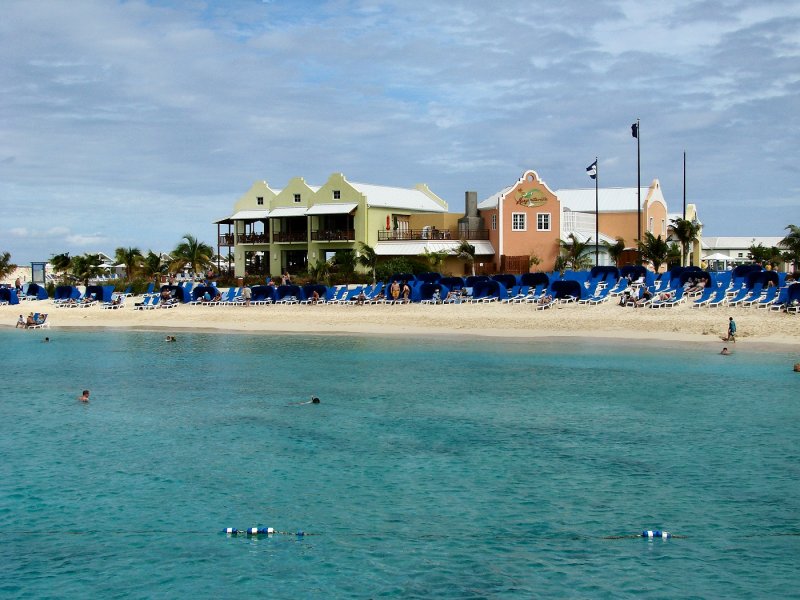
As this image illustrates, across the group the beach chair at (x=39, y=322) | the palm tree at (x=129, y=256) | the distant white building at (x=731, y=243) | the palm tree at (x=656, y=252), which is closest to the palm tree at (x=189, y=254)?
the palm tree at (x=129, y=256)

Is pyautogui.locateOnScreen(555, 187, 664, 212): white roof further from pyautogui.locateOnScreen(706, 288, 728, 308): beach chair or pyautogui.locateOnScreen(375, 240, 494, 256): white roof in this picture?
pyautogui.locateOnScreen(706, 288, 728, 308): beach chair

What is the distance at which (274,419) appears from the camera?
16109mm

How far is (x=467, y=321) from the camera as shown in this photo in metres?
32.7

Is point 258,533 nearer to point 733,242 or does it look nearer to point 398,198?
point 398,198

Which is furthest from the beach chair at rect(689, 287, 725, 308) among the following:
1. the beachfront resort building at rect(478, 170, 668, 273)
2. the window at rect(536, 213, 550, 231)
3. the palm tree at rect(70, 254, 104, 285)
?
the palm tree at rect(70, 254, 104, 285)

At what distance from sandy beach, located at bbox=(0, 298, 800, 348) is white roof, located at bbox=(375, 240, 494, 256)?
14489mm

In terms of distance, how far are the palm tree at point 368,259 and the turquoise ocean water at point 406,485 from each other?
1036 inches

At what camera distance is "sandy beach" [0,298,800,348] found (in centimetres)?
2798

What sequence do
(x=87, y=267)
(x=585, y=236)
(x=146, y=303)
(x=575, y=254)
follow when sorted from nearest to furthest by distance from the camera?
(x=146, y=303)
(x=575, y=254)
(x=585, y=236)
(x=87, y=267)

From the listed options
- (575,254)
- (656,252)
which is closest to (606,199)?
(575,254)

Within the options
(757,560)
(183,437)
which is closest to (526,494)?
(757,560)

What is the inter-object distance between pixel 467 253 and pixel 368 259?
5919 millimetres

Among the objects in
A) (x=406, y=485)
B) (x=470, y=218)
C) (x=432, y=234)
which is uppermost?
(x=470, y=218)

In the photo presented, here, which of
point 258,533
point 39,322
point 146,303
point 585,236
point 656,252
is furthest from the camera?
point 585,236
